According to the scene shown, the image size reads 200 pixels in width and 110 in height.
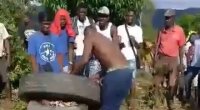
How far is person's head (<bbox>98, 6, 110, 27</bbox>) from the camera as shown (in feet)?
27.8

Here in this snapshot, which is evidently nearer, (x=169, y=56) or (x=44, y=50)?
(x=44, y=50)

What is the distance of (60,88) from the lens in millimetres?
7438

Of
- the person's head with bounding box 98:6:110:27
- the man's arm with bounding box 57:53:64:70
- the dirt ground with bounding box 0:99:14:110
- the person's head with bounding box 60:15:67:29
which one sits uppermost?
the person's head with bounding box 98:6:110:27

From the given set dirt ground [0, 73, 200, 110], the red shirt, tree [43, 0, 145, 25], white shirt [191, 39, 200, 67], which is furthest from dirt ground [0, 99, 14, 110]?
tree [43, 0, 145, 25]

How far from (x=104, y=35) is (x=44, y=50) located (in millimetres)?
1228

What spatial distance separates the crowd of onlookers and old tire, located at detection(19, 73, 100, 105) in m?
1.14

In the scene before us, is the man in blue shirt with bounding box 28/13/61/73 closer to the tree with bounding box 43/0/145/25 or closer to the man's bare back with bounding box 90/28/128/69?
the man's bare back with bounding box 90/28/128/69

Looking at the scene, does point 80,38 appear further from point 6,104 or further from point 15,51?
point 15,51

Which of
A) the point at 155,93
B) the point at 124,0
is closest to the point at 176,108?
the point at 155,93

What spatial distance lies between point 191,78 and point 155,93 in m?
1.19

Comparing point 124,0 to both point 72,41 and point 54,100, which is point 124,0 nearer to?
point 72,41

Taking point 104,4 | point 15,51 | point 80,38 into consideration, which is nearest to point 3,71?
point 15,51

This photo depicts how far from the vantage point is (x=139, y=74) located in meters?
11.3

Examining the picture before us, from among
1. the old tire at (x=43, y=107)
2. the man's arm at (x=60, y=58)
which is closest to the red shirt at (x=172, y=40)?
the man's arm at (x=60, y=58)
